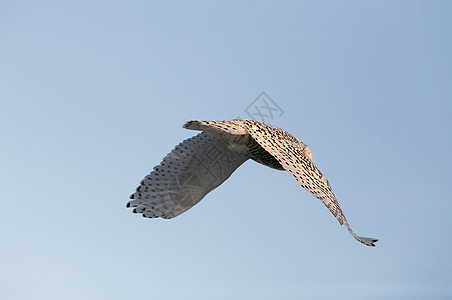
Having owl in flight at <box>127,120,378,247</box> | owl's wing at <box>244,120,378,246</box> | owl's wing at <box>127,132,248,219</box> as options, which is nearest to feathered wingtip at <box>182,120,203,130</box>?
owl in flight at <box>127,120,378,247</box>

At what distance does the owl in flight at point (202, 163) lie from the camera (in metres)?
6.37

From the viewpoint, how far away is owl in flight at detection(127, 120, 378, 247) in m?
6.37

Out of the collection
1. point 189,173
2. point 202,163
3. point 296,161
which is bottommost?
point 296,161

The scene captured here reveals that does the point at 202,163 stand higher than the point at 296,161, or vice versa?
the point at 202,163

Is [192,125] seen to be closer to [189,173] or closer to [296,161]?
[296,161]

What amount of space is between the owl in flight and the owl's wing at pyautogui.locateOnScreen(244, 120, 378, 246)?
0.05ft

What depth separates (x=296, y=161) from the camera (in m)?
5.84

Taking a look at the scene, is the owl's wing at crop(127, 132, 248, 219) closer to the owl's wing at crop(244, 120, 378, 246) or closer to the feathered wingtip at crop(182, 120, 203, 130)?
the owl's wing at crop(244, 120, 378, 246)

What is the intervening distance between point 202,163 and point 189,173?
213mm

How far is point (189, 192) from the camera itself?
720 centimetres

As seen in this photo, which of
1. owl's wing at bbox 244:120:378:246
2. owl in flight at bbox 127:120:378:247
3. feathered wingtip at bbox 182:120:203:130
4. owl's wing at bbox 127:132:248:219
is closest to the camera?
owl's wing at bbox 244:120:378:246

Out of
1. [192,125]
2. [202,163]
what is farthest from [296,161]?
[202,163]

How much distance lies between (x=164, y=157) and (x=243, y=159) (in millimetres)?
1038

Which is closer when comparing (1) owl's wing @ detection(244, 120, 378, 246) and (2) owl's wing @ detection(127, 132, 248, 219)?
(1) owl's wing @ detection(244, 120, 378, 246)
